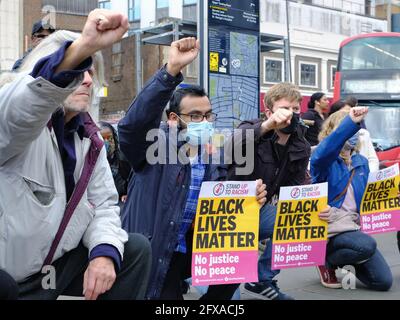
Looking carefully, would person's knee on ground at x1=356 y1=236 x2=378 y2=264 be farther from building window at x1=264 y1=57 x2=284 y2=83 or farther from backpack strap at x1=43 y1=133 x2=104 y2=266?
building window at x1=264 y1=57 x2=284 y2=83

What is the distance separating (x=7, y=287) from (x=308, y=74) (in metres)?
32.4

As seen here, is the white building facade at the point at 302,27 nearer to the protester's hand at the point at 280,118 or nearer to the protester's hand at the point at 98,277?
the protester's hand at the point at 280,118

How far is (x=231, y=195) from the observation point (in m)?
4.14

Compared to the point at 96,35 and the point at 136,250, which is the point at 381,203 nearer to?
the point at 136,250

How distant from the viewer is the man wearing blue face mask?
326cm

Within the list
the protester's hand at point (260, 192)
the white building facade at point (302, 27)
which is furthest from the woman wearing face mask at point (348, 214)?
the white building facade at point (302, 27)

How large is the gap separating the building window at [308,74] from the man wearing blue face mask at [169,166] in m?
29.9

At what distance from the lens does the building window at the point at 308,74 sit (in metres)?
33.3

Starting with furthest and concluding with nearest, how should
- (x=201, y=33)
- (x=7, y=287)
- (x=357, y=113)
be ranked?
(x=201, y=33) < (x=357, y=113) < (x=7, y=287)

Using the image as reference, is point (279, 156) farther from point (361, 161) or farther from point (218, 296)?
point (361, 161)

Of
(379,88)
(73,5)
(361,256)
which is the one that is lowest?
(361,256)

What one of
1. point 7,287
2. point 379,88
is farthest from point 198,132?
point 379,88

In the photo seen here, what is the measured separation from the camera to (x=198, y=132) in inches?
151
